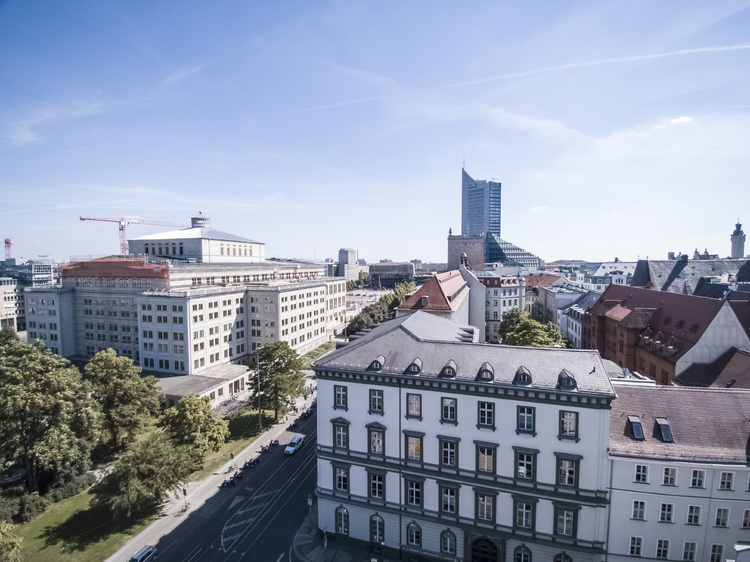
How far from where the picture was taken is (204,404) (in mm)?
47688

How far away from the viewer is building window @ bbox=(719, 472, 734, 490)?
90.8 feet

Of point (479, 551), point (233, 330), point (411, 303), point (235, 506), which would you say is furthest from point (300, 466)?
point (233, 330)

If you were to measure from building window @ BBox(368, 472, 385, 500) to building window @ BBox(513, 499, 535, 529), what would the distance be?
1065 centimetres

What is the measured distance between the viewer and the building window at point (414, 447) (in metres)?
32.7

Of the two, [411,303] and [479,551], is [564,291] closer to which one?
[411,303]

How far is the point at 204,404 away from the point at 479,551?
3352cm

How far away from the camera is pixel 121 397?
165 ft

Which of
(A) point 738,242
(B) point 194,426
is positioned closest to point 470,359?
(B) point 194,426

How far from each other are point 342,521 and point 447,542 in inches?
368

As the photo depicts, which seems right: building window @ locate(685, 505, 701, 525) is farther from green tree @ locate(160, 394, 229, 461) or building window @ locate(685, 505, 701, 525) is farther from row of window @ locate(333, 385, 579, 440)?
green tree @ locate(160, 394, 229, 461)

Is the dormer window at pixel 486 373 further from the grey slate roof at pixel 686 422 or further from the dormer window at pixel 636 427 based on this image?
the dormer window at pixel 636 427

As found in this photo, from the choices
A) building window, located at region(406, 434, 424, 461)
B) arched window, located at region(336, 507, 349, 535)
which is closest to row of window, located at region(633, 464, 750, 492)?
building window, located at region(406, 434, 424, 461)

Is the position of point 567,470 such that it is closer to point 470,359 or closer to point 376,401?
point 470,359

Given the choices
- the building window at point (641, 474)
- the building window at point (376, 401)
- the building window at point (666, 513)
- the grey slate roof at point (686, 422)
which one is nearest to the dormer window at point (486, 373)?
the building window at point (376, 401)
